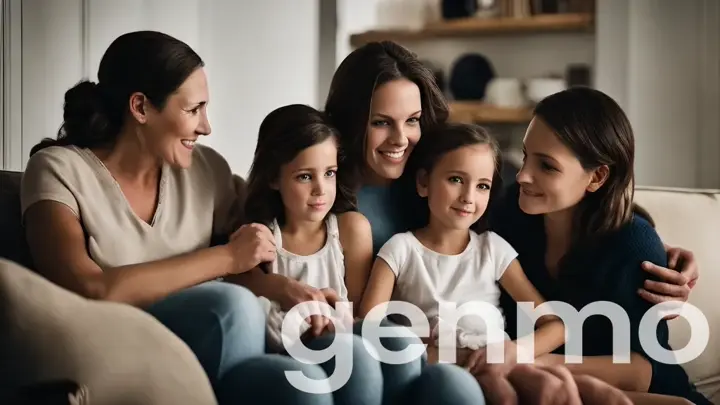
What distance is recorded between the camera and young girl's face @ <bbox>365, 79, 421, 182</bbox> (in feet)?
5.27

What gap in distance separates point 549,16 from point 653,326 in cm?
253

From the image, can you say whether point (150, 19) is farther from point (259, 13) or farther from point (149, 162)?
point (149, 162)

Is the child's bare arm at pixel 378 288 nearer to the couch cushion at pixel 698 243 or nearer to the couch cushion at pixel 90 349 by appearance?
the couch cushion at pixel 90 349

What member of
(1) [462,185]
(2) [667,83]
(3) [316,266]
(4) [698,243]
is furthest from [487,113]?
(3) [316,266]

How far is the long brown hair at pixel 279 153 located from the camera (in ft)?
5.02

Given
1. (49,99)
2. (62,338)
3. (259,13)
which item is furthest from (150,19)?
(62,338)

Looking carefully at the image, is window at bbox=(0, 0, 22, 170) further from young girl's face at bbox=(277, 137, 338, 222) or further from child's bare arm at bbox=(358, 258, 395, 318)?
child's bare arm at bbox=(358, 258, 395, 318)

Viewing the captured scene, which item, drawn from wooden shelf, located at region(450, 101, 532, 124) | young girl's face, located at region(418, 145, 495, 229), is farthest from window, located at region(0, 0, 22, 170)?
wooden shelf, located at region(450, 101, 532, 124)

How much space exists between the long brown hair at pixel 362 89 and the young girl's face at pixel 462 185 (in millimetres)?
132

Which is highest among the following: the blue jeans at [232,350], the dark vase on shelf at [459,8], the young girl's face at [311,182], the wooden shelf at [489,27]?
the dark vase on shelf at [459,8]

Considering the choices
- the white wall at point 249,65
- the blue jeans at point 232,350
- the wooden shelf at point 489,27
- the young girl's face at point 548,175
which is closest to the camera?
the blue jeans at point 232,350

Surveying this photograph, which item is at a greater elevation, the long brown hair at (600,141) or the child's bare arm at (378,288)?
the long brown hair at (600,141)

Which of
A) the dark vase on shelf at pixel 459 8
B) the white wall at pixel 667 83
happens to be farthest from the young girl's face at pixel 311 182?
the dark vase on shelf at pixel 459 8

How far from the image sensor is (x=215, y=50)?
2.79 meters
